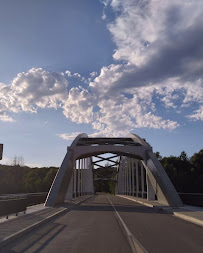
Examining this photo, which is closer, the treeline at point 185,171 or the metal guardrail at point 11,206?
the metal guardrail at point 11,206

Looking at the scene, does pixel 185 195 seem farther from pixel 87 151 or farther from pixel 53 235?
pixel 53 235

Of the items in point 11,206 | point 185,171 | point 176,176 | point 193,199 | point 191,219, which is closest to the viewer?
point 11,206

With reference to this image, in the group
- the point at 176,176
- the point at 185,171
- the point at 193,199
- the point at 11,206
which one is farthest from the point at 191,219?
the point at 185,171

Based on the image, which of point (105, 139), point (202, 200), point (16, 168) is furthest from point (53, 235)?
point (16, 168)

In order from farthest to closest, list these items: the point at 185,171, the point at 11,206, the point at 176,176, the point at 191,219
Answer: the point at 185,171 < the point at 176,176 < the point at 191,219 < the point at 11,206

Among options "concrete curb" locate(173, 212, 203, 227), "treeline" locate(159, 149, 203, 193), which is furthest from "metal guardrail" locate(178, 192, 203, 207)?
"treeline" locate(159, 149, 203, 193)

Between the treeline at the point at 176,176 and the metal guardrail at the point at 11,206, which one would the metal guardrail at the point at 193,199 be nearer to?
the metal guardrail at the point at 11,206

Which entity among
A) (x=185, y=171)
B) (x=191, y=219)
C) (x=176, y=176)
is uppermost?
(x=185, y=171)

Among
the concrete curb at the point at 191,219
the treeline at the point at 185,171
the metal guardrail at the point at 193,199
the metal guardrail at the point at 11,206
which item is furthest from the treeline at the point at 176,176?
the concrete curb at the point at 191,219

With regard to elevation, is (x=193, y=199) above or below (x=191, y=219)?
above

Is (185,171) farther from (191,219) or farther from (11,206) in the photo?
(11,206)

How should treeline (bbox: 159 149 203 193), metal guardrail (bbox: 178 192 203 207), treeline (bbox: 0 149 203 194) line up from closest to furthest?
metal guardrail (bbox: 178 192 203 207) < treeline (bbox: 0 149 203 194) < treeline (bbox: 159 149 203 193)

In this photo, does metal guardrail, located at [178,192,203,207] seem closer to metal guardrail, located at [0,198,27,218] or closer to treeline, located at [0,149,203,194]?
metal guardrail, located at [0,198,27,218]

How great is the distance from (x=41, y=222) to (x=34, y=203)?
45.6 feet
